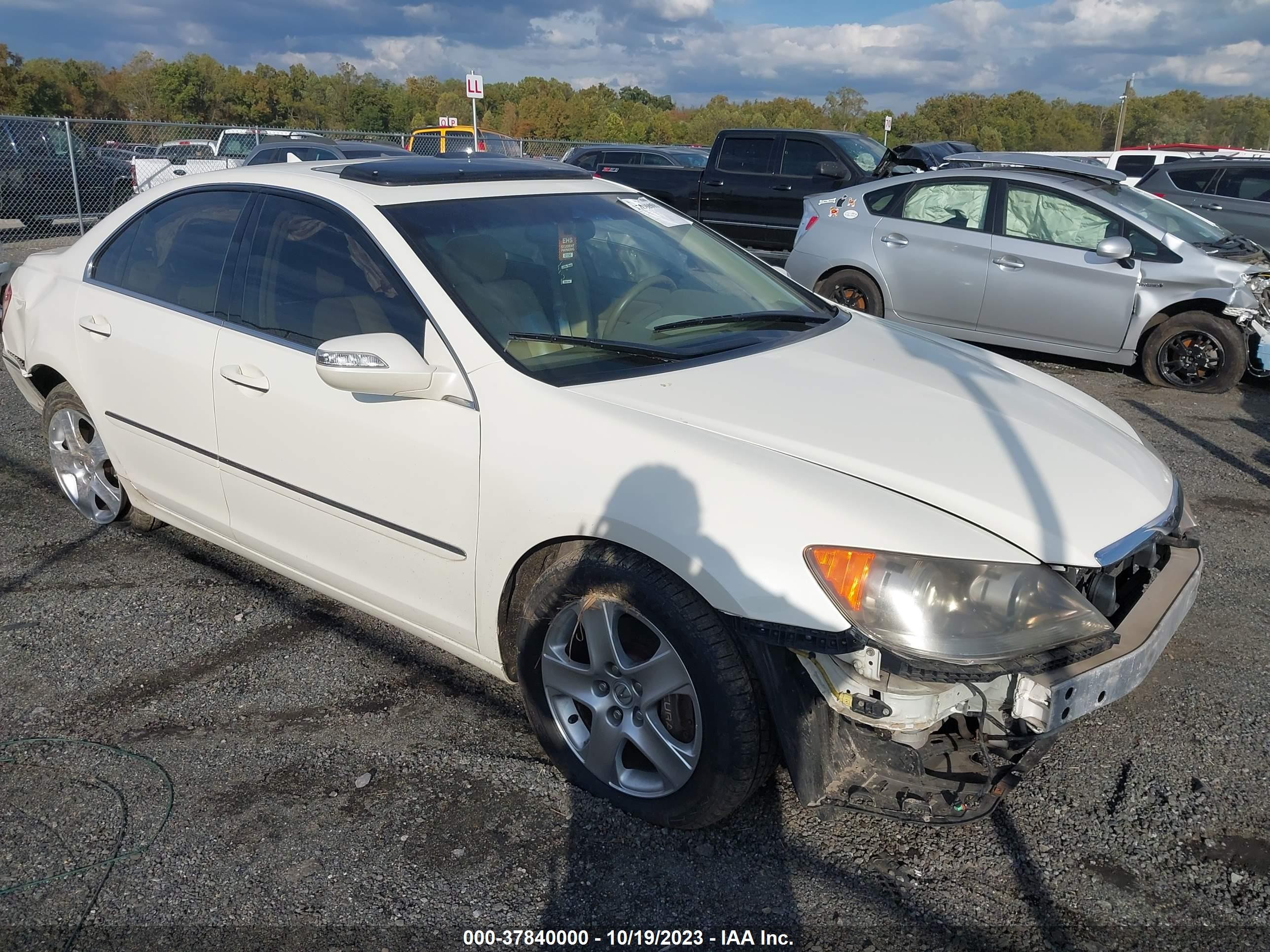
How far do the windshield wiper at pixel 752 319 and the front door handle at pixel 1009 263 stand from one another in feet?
16.0

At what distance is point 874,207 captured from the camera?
880cm

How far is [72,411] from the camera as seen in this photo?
443 cm

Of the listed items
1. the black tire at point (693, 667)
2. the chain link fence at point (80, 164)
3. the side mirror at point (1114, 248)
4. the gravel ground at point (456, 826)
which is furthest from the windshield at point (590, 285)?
the chain link fence at point (80, 164)

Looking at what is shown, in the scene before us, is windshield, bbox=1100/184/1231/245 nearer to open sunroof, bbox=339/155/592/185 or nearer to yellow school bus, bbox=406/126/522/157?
open sunroof, bbox=339/155/592/185

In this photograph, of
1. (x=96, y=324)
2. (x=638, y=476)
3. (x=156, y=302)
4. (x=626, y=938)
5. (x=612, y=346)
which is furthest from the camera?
(x=96, y=324)

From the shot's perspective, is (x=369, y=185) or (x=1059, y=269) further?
(x=1059, y=269)

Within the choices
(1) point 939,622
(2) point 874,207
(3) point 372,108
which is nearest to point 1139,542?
(1) point 939,622

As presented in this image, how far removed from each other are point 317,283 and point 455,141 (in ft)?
59.5

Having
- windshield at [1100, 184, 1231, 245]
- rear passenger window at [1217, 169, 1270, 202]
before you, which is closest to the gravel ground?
windshield at [1100, 184, 1231, 245]

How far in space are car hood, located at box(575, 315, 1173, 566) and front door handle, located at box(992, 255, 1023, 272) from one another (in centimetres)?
495

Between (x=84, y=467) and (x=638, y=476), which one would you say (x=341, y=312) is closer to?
(x=638, y=476)

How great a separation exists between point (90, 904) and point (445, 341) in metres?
1.69

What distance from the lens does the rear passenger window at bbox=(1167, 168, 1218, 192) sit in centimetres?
1155

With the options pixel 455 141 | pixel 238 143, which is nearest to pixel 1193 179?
pixel 455 141
